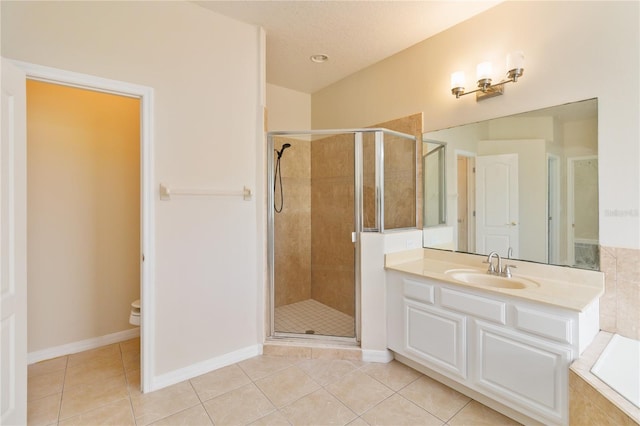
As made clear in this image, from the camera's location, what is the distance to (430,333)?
2172 millimetres

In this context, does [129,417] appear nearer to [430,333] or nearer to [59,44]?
[430,333]

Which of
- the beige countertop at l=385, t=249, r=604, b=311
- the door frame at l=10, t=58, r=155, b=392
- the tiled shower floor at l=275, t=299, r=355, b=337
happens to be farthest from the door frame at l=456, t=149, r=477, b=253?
the door frame at l=10, t=58, r=155, b=392

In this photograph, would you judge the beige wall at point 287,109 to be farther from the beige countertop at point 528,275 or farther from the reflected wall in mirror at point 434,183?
the beige countertop at point 528,275

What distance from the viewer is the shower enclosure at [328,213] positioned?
267 cm

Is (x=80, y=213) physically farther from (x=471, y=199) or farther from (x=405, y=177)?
(x=471, y=199)

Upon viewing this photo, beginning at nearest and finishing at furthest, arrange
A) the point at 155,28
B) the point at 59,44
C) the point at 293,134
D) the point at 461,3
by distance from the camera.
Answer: the point at 59,44 < the point at 155,28 < the point at 461,3 < the point at 293,134

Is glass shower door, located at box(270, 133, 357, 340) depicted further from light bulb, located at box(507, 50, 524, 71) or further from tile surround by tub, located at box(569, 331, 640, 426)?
tile surround by tub, located at box(569, 331, 640, 426)

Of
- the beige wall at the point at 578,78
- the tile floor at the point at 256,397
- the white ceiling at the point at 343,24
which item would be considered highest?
the white ceiling at the point at 343,24

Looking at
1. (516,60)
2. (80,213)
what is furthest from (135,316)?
(516,60)

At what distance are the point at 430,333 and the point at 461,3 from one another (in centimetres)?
246

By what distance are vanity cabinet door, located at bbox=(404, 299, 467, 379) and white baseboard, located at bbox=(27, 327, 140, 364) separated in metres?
2.61

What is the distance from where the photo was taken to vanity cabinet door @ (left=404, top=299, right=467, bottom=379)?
200 centimetres

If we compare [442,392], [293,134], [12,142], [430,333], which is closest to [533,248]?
[430,333]

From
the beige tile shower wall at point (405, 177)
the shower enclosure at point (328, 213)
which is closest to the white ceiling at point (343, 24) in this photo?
the beige tile shower wall at point (405, 177)
